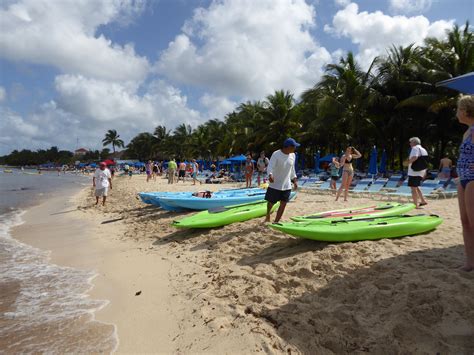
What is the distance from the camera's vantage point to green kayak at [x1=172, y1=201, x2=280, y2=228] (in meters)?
6.46

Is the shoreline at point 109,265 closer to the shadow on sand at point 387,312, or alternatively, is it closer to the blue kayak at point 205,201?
the shadow on sand at point 387,312

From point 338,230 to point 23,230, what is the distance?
27.1ft

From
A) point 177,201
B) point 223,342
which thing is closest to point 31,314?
point 223,342

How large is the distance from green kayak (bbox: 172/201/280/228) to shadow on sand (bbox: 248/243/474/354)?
3.09 metres

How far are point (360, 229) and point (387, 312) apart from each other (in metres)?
1.68

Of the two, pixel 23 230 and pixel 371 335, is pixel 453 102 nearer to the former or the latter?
pixel 371 335

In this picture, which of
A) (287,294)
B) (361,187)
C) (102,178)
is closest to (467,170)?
(287,294)

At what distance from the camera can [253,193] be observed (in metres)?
9.21

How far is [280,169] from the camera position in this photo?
567cm

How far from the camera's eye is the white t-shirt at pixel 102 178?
37.3 ft

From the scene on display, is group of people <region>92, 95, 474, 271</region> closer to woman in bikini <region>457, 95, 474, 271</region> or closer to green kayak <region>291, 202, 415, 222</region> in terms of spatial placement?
woman in bikini <region>457, 95, 474, 271</region>

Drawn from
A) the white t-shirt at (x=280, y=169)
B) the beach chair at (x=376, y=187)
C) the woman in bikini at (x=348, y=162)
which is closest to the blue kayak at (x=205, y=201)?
the woman in bikini at (x=348, y=162)

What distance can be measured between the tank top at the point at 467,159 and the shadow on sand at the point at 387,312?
38.5 inches

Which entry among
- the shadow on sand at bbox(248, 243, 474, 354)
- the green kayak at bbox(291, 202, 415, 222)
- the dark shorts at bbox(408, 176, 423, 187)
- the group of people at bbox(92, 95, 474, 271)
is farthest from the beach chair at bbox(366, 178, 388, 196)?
the shadow on sand at bbox(248, 243, 474, 354)
